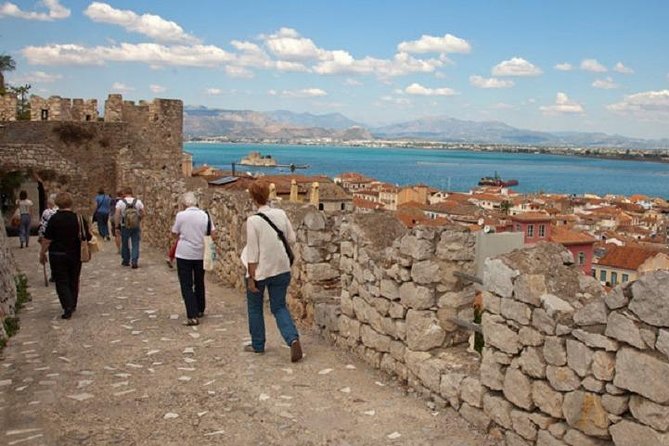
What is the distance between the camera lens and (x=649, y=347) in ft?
11.9

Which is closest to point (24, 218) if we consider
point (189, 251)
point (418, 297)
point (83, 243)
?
point (83, 243)

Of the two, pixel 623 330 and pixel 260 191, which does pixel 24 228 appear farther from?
pixel 623 330

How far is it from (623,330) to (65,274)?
271 inches

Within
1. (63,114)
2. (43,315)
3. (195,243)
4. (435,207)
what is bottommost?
(435,207)

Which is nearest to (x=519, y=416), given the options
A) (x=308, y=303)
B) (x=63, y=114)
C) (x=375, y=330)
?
(x=375, y=330)

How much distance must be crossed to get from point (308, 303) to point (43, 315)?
3.54 metres

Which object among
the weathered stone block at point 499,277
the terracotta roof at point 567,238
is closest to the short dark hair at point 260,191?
the weathered stone block at point 499,277

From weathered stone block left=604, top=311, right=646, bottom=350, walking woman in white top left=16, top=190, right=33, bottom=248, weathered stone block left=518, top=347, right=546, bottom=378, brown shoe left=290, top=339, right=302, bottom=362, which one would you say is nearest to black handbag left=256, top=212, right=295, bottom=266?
brown shoe left=290, top=339, right=302, bottom=362

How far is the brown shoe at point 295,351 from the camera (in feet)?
21.2

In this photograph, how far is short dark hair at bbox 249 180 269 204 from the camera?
635cm

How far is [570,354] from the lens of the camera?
13.5 ft

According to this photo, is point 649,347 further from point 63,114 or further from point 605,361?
point 63,114

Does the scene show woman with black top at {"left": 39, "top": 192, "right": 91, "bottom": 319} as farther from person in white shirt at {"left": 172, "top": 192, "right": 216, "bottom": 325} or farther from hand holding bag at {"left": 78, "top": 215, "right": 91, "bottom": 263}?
person in white shirt at {"left": 172, "top": 192, "right": 216, "bottom": 325}

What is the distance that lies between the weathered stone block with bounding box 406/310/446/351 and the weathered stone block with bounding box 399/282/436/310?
6 cm
